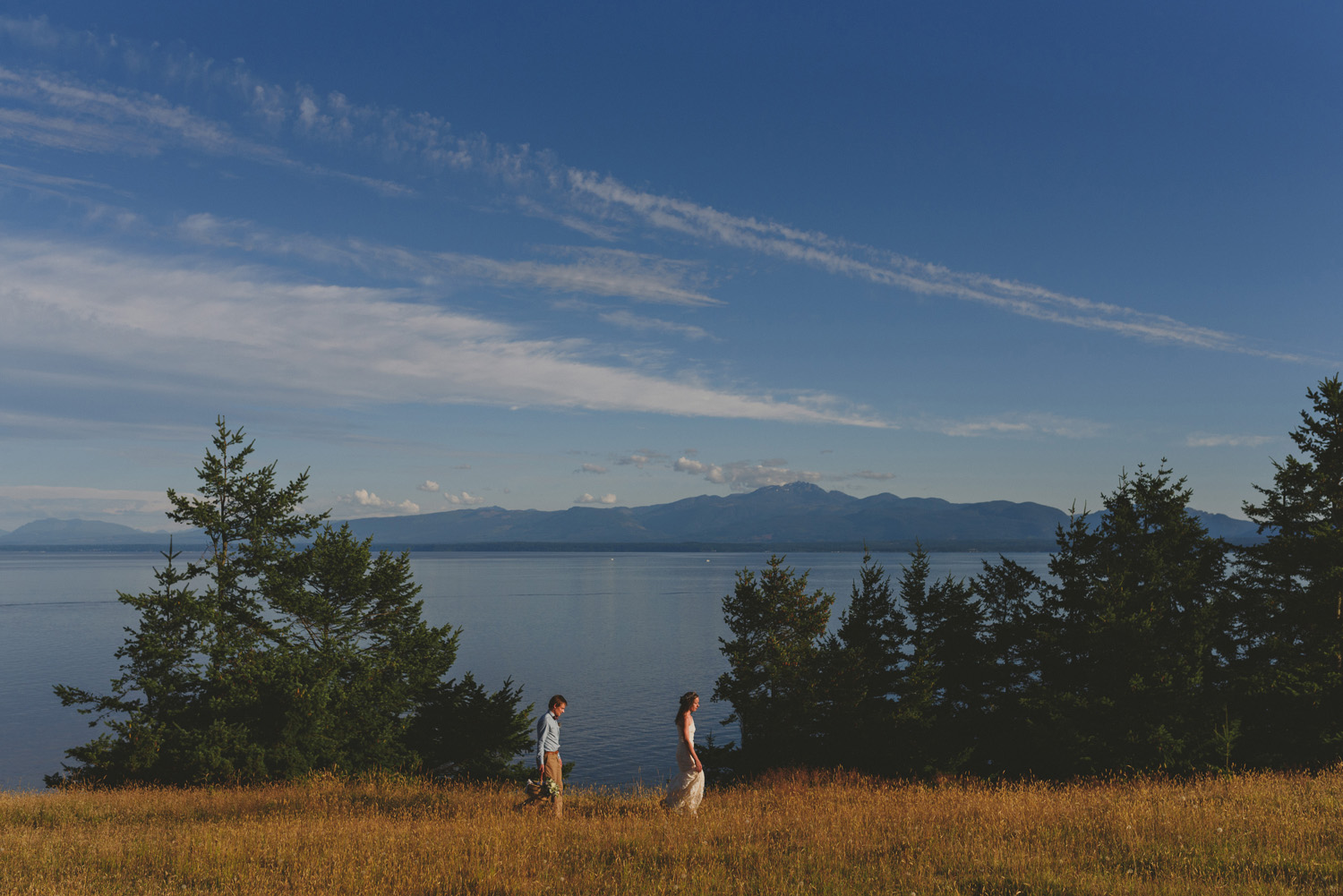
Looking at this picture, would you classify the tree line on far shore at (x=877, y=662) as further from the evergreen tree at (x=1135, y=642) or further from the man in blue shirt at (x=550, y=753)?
the man in blue shirt at (x=550, y=753)

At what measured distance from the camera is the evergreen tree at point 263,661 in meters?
24.9

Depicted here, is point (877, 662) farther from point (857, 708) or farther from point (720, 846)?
point (720, 846)

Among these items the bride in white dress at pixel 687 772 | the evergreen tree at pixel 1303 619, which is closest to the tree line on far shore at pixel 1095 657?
the evergreen tree at pixel 1303 619

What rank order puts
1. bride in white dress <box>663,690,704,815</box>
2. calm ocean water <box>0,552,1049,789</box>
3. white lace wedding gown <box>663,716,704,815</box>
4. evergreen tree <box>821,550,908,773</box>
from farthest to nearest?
calm ocean water <box>0,552,1049,789</box> → evergreen tree <box>821,550,908,773</box> → white lace wedding gown <box>663,716,704,815</box> → bride in white dress <box>663,690,704,815</box>

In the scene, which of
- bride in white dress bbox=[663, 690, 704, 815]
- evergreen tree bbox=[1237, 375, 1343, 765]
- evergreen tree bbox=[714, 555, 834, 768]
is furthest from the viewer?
evergreen tree bbox=[714, 555, 834, 768]

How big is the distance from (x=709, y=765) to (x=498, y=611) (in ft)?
293

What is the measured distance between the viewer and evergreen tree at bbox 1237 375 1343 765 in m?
23.6

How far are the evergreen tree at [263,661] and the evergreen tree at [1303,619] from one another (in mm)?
26411

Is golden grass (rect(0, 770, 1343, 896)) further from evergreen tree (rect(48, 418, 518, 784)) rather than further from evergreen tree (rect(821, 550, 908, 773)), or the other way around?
evergreen tree (rect(821, 550, 908, 773))

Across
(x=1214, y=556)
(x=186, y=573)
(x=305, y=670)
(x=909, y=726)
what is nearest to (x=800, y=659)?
(x=909, y=726)

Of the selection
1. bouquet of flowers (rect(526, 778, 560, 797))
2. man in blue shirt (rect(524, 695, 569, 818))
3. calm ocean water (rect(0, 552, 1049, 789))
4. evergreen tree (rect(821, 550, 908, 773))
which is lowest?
calm ocean water (rect(0, 552, 1049, 789))

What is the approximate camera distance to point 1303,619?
25.0 meters

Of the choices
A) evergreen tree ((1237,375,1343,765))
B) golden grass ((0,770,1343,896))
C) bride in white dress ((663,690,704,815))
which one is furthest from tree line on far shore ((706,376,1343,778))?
bride in white dress ((663,690,704,815))

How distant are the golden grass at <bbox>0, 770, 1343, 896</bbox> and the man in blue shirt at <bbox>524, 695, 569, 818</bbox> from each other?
457mm
